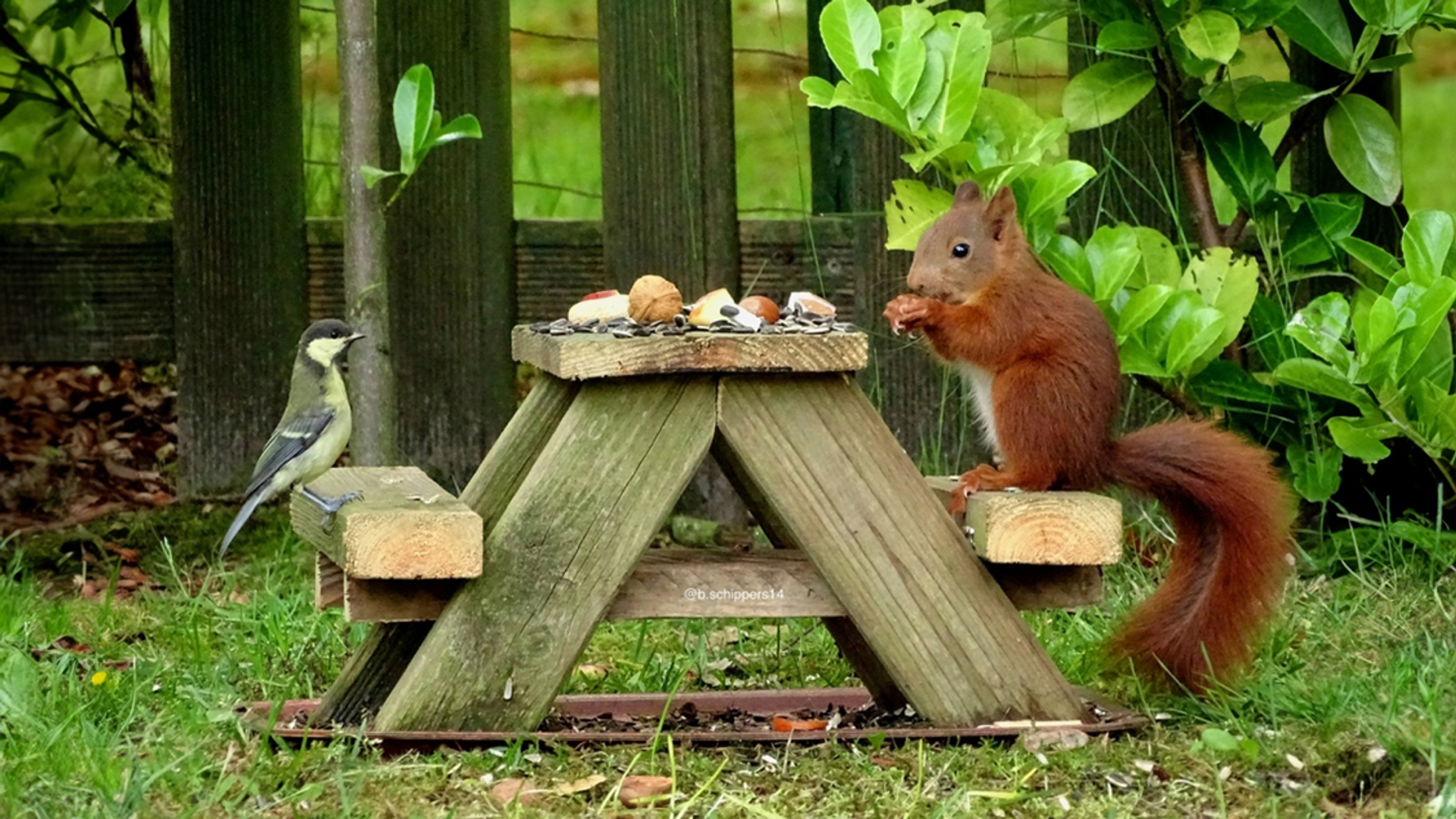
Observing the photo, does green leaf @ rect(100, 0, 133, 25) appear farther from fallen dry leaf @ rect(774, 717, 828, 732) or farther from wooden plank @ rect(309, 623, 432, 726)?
fallen dry leaf @ rect(774, 717, 828, 732)

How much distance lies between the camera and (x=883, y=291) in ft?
13.7

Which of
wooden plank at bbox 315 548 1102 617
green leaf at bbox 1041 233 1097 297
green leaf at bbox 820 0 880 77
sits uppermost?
green leaf at bbox 820 0 880 77

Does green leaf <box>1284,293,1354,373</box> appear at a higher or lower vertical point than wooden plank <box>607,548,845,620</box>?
higher

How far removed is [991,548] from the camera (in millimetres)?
2746

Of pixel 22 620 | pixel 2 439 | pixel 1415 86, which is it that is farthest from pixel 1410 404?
pixel 1415 86

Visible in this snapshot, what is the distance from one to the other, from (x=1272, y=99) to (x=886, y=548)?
1.52m

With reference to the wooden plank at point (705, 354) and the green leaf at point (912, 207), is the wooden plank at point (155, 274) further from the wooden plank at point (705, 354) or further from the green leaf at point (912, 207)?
the wooden plank at point (705, 354)

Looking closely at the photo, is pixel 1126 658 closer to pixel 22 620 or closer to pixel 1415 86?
pixel 22 620

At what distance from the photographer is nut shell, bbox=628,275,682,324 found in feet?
9.27

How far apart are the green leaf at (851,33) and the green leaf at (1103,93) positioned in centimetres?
58

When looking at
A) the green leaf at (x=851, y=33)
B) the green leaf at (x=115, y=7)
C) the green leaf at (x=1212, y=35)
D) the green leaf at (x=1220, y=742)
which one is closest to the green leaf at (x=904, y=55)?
the green leaf at (x=851, y=33)

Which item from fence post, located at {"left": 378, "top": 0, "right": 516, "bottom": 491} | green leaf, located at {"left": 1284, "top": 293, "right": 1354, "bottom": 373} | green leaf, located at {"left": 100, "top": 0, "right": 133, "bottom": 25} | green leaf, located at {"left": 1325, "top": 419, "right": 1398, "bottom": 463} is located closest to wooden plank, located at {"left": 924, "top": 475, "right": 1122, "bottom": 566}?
green leaf, located at {"left": 1284, "top": 293, "right": 1354, "bottom": 373}

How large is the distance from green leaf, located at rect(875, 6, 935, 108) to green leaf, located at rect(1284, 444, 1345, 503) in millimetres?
1155

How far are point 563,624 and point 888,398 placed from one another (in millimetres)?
1647
